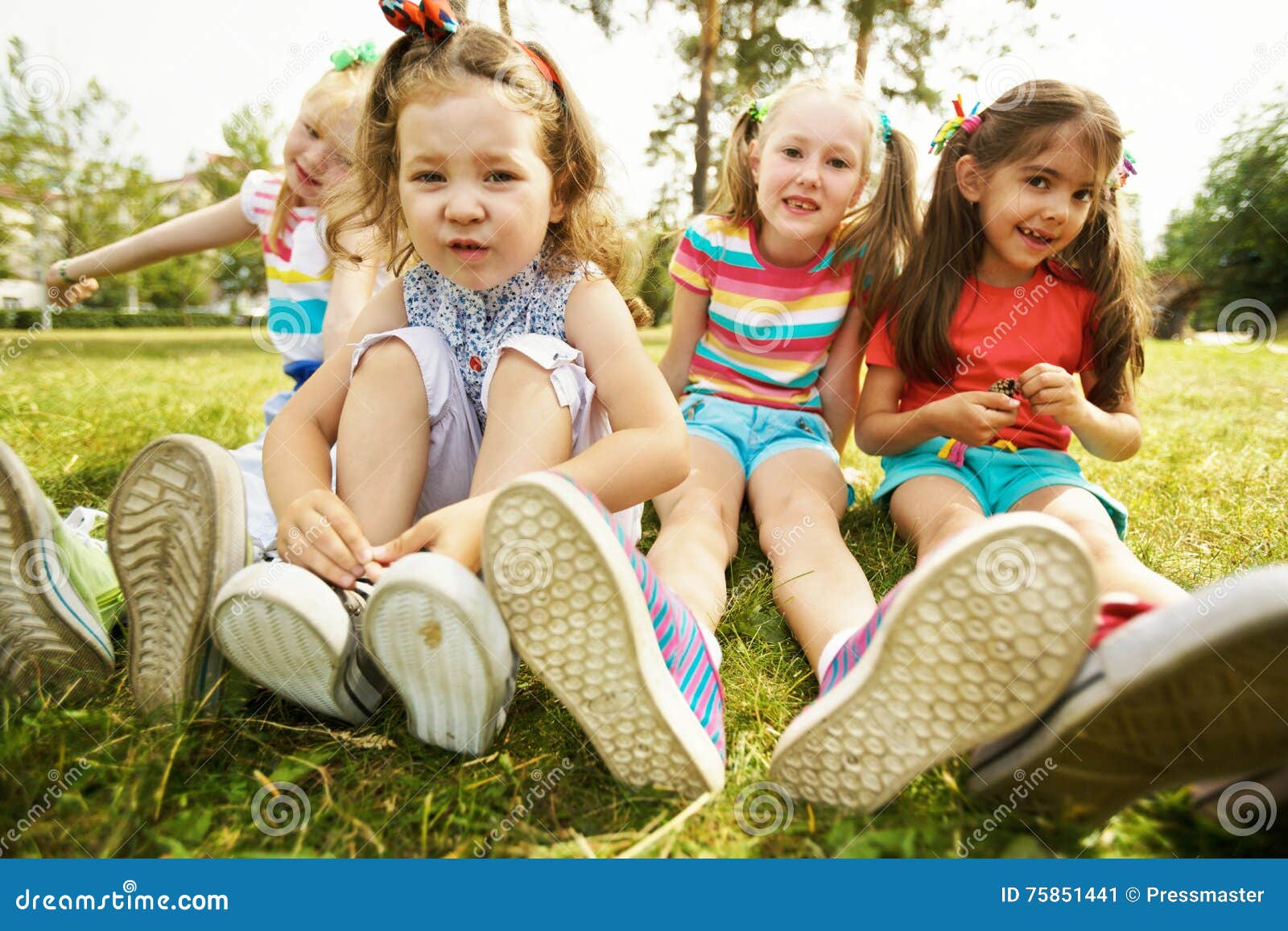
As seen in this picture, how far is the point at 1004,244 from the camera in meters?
1.95

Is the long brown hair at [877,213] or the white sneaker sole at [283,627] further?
the long brown hair at [877,213]

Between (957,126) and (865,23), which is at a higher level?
(865,23)

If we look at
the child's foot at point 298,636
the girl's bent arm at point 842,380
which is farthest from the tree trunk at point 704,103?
the child's foot at point 298,636

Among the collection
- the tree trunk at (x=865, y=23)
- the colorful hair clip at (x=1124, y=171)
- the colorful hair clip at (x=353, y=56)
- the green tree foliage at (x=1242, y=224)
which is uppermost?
the tree trunk at (x=865, y=23)

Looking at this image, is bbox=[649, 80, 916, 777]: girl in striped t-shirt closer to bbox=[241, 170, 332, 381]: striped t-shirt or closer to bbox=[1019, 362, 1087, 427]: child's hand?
bbox=[1019, 362, 1087, 427]: child's hand

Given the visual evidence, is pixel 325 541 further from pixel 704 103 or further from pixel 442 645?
pixel 704 103

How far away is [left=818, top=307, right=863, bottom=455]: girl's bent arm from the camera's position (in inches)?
86.6

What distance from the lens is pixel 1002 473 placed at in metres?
1.90

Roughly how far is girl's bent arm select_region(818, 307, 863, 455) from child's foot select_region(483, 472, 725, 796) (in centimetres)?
126

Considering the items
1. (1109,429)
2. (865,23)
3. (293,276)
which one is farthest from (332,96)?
(865,23)

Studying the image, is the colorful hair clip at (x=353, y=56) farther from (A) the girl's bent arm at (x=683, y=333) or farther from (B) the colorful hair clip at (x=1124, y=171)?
(B) the colorful hair clip at (x=1124, y=171)

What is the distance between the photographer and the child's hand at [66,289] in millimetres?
2170

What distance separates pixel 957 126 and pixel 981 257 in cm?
34

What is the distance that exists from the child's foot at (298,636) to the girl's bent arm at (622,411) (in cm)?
38
